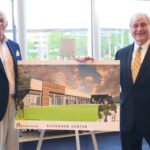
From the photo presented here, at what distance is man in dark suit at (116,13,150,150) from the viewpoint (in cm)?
257

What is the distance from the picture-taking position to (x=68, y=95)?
271 cm

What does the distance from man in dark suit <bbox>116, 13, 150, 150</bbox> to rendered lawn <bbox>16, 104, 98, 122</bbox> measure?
0.29 metres

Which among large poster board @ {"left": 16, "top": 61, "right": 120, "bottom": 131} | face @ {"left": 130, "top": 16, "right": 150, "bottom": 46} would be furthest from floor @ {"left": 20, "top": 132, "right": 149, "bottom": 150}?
face @ {"left": 130, "top": 16, "right": 150, "bottom": 46}

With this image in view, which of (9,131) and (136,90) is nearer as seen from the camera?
(136,90)

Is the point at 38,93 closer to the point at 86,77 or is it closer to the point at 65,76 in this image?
the point at 65,76

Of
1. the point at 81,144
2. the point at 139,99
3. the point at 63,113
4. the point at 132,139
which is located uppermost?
the point at 139,99

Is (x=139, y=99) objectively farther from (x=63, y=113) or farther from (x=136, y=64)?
(x=63, y=113)

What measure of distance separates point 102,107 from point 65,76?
44cm

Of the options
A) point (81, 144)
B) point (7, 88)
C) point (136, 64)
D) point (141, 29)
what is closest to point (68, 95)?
point (7, 88)

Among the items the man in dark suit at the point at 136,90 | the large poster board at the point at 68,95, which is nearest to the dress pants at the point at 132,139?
the man in dark suit at the point at 136,90

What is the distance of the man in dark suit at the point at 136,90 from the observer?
2.57 metres

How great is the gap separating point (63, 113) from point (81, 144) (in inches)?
77.1

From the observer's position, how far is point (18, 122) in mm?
2754

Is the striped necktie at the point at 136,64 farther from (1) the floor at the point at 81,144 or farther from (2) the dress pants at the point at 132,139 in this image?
(1) the floor at the point at 81,144
